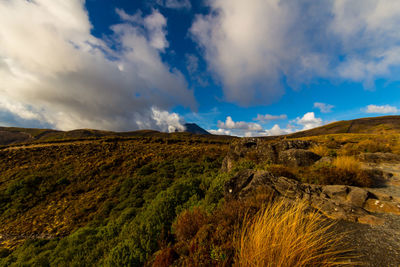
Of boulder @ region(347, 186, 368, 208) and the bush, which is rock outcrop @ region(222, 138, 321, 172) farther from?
the bush

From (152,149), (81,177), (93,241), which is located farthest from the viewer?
(152,149)

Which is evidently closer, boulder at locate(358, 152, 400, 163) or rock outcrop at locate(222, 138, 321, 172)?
rock outcrop at locate(222, 138, 321, 172)

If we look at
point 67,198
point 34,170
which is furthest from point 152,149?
point 34,170

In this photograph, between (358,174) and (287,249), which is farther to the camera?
(358,174)

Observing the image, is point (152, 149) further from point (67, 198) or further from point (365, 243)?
point (365, 243)

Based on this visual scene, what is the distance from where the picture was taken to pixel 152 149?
26.3 metres

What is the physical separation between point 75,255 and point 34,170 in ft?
66.4

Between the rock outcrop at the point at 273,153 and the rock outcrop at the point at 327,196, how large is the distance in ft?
13.0

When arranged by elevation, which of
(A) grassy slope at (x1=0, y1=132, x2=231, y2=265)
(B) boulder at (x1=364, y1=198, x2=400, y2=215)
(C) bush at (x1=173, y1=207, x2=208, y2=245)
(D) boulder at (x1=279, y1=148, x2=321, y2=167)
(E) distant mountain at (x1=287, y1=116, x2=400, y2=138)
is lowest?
(A) grassy slope at (x1=0, y1=132, x2=231, y2=265)

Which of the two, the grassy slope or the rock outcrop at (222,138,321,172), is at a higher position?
the rock outcrop at (222,138,321,172)

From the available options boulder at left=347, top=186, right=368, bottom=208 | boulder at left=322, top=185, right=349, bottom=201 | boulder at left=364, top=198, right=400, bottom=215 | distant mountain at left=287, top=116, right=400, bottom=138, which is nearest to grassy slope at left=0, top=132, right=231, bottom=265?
boulder at left=322, top=185, right=349, bottom=201

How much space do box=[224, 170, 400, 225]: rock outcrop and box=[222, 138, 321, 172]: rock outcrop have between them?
3.98 m

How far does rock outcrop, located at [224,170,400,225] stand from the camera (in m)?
4.00

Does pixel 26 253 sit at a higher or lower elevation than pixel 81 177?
lower
